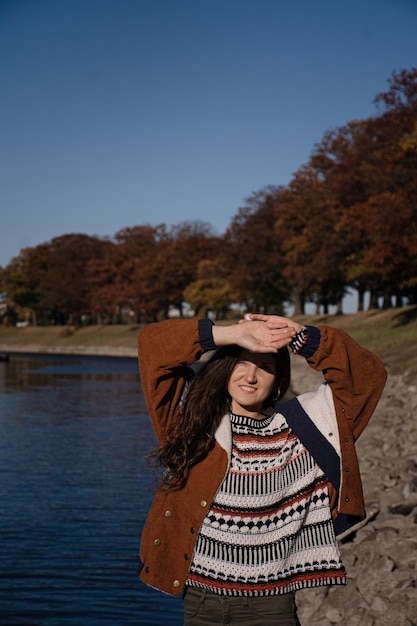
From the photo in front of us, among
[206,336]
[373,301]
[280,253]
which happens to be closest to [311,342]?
[206,336]

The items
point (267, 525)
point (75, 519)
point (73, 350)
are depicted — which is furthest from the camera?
point (73, 350)

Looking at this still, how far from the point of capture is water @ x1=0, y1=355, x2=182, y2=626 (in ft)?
28.6

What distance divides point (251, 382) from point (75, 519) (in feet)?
31.6

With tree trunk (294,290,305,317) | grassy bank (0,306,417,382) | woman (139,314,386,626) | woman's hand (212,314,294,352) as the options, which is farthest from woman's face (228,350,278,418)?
tree trunk (294,290,305,317)

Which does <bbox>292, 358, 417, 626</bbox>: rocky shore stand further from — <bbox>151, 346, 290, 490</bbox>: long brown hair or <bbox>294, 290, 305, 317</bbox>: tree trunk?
<bbox>294, 290, 305, 317</bbox>: tree trunk

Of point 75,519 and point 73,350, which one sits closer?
point 75,519

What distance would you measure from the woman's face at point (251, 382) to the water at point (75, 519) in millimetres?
606

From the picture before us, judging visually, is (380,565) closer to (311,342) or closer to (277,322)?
(311,342)

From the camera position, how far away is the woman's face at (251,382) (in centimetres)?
327

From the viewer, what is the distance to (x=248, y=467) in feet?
10.2

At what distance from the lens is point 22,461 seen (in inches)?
680

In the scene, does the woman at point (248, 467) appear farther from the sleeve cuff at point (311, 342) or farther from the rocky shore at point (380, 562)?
the rocky shore at point (380, 562)

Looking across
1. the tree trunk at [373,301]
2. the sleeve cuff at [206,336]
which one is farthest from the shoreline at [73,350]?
the sleeve cuff at [206,336]

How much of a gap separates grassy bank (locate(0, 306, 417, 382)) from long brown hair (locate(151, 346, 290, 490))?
18.6 meters
